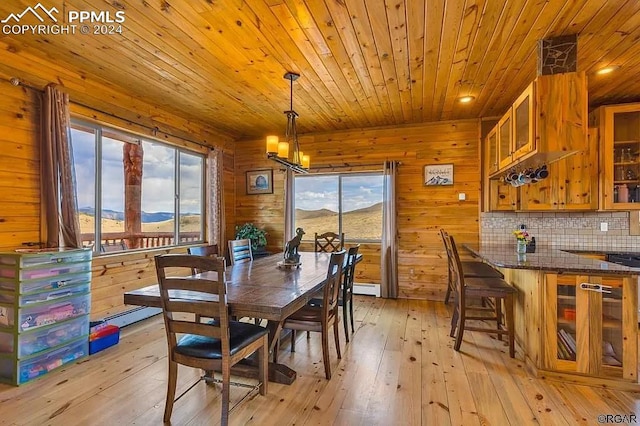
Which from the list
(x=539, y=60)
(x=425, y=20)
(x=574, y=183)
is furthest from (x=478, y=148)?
(x=425, y=20)

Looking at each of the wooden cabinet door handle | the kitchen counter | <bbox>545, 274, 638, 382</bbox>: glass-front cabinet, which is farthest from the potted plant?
the wooden cabinet door handle

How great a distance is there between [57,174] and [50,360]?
61.1 inches

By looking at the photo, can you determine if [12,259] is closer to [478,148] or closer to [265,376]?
[265,376]

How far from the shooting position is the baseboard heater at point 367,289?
4918mm

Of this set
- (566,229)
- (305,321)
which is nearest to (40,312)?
(305,321)

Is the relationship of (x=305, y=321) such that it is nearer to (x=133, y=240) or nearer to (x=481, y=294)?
(x=481, y=294)

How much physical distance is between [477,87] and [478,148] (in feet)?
4.10

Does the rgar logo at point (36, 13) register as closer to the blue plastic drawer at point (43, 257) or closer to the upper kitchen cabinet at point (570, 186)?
the blue plastic drawer at point (43, 257)

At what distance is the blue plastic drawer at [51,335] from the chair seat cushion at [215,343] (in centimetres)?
138

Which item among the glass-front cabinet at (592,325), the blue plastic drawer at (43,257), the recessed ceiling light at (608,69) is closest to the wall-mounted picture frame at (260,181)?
the blue plastic drawer at (43,257)

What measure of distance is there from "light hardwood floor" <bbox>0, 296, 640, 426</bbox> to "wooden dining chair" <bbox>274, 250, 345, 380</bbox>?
282 millimetres

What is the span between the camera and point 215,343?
192cm

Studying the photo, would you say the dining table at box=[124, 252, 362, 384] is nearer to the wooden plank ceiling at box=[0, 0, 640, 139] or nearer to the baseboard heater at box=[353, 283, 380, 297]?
the wooden plank ceiling at box=[0, 0, 640, 139]

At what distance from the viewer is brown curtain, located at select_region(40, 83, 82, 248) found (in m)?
2.83
